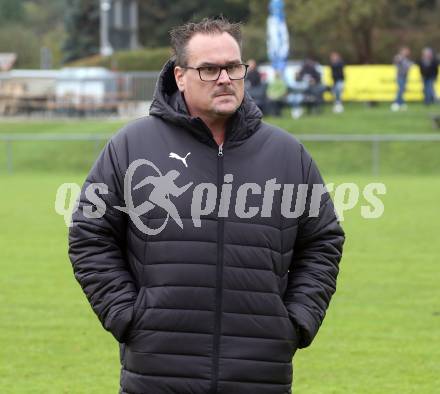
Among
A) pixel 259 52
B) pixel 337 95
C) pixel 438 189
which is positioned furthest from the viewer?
pixel 259 52

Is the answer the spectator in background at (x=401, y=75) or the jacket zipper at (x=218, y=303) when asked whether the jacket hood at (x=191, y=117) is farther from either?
the spectator in background at (x=401, y=75)

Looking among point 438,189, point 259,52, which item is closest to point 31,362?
point 438,189

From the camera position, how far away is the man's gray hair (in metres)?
4.80

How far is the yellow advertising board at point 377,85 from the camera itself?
43.6 m

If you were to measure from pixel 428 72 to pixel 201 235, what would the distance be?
35.9 m

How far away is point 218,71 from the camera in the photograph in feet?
15.6

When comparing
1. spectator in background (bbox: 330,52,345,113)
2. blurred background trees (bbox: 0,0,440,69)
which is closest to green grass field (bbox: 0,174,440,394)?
spectator in background (bbox: 330,52,345,113)

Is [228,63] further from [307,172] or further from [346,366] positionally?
[346,366]

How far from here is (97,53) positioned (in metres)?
75.1

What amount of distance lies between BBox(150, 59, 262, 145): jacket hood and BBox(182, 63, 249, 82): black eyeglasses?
14cm

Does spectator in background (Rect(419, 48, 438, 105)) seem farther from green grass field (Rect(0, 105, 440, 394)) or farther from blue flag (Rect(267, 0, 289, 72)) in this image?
green grass field (Rect(0, 105, 440, 394))

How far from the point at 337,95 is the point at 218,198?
35.9m

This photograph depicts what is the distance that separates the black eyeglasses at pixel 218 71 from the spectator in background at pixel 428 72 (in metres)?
35.0

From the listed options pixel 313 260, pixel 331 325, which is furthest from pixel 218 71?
pixel 331 325
